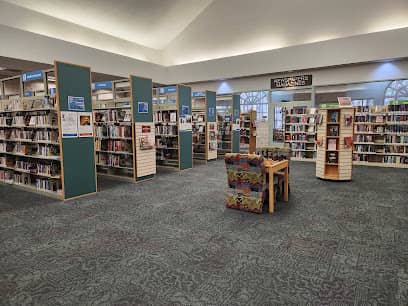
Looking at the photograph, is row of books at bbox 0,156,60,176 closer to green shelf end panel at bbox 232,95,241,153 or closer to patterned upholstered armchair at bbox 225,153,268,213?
patterned upholstered armchair at bbox 225,153,268,213

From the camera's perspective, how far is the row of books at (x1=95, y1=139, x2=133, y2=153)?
22.2ft

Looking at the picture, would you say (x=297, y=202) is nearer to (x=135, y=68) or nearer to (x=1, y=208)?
(x=1, y=208)

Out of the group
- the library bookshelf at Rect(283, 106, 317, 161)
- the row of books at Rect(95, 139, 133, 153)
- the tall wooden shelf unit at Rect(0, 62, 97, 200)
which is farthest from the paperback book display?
the library bookshelf at Rect(283, 106, 317, 161)

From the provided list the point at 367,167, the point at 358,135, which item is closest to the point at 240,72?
the point at 358,135

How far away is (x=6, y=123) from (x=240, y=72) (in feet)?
29.4

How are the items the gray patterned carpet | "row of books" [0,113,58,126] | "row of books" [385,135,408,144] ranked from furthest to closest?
"row of books" [385,135,408,144] < "row of books" [0,113,58,126] < the gray patterned carpet

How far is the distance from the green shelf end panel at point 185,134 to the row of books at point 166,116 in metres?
0.23

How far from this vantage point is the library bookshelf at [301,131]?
391 inches

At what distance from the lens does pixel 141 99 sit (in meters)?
6.64

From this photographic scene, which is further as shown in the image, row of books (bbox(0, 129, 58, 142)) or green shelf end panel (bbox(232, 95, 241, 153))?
green shelf end panel (bbox(232, 95, 241, 153))

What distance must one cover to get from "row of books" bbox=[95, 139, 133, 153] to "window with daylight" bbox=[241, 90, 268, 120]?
709cm

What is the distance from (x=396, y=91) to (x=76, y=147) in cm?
1042

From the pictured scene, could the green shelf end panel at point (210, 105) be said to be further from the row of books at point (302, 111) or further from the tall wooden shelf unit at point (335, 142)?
the tall wooden shelf unit at point (335, 142)

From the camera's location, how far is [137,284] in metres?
2.46
